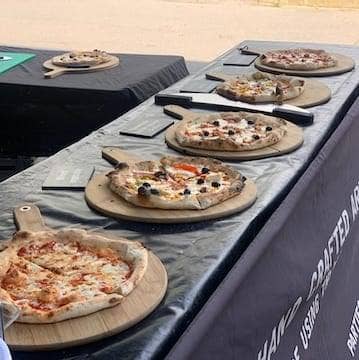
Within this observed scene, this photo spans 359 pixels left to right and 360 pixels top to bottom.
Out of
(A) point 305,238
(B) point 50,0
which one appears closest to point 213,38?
(B) point 50,0

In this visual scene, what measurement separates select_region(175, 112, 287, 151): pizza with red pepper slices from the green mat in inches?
51.7

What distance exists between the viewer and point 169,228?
61.3 inches

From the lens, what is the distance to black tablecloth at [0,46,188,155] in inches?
116

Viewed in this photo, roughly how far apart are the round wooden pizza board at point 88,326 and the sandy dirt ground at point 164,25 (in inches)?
230

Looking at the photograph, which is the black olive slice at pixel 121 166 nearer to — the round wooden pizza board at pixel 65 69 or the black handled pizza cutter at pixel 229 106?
the black handled pizza cutter at pixel 229 106

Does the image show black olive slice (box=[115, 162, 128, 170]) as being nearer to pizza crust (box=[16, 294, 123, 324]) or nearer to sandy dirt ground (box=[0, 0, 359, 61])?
pizza crust (box=[16, 294, 123, 324])

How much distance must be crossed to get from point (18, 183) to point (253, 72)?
129cm

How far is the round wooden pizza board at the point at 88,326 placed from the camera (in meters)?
1.14

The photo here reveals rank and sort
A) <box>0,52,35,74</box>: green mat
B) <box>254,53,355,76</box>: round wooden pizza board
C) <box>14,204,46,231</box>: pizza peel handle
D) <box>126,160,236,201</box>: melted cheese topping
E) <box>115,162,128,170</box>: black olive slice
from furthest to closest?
<box>0,52,35,74</box>: green mat, <box>254,53,355,76</box>: round wooden pizza board, <box>115,162,128,170</box>: black olive slice, <box>126,160,236,201</box>: melted cheese topping, <box>14,204,46,231</box>: pizza peel handle

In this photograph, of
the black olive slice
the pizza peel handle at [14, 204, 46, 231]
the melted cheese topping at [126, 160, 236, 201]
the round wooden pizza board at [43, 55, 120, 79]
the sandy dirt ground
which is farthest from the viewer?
the sandy dirt ground

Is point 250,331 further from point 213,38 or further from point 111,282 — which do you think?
point 213,38

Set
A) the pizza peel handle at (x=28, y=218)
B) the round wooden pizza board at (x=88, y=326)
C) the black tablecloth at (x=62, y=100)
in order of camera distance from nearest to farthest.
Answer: the round wooden pizza board at (x=88, y=326) → the pizza peel handle at (x=28, y=218) → the black tablecloth at (x=62, y=100)

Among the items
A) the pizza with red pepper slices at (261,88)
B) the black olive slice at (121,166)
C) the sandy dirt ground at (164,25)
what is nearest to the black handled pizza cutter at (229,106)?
the pizza with red pepper slices at (261,88)

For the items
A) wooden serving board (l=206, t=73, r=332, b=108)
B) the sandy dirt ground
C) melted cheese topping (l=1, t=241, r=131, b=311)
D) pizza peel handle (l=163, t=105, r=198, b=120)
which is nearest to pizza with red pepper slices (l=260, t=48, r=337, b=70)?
wooden serving board (l=206, t=73, r=332, b=108)
